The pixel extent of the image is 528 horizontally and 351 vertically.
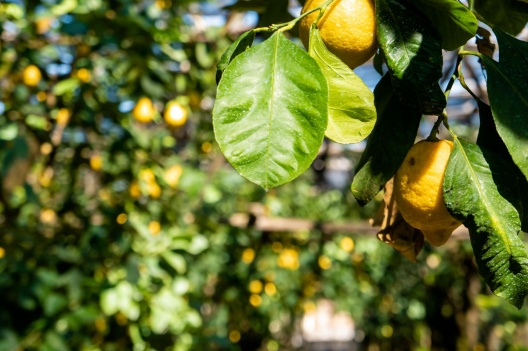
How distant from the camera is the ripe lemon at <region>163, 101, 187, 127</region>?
2.37m

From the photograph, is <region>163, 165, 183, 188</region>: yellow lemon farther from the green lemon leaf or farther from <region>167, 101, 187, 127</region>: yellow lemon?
the green lemon leaf

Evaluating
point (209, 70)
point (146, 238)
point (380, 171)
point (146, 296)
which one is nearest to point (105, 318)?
point (146, 296)

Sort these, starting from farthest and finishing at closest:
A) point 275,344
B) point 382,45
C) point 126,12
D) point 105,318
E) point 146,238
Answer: point 275,344, point 105,318, point 146,238, point 126,12, point 382,45

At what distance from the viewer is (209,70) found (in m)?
2.51

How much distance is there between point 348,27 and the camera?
530 mm

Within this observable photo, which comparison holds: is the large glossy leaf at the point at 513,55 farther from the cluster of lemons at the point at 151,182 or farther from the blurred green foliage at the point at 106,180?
the cluster of lemons at the point at 151,182

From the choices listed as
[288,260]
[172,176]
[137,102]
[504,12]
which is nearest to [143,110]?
[137,102]

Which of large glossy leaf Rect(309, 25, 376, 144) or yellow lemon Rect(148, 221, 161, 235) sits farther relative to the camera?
yellow lemon Rect(148, 221, 161, 235)

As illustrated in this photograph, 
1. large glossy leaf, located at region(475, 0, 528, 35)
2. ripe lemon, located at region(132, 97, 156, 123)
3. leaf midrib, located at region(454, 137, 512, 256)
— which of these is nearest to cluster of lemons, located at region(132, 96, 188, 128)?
ripe lemon, located at region(132, 97, 156, 123)

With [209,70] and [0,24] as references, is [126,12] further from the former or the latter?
[209,70]

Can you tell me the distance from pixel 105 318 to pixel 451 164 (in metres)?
2.16

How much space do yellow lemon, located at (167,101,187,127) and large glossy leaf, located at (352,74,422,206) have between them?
1.87 meters

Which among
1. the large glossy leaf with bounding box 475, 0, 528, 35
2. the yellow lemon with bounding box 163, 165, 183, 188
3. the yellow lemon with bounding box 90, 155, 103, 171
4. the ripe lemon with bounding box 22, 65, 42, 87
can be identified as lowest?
the yellow lemon with bounding box 90, 155, 103, 171

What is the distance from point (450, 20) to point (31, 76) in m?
2.03
